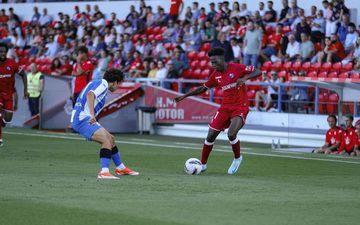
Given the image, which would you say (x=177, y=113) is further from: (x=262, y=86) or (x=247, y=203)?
(x=247, y=203)

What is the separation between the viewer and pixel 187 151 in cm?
2173

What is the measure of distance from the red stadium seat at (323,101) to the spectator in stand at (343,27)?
117 inches

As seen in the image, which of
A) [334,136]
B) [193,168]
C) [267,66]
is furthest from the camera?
[267,66]

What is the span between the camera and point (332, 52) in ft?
89.7

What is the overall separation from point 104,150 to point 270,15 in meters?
17.1

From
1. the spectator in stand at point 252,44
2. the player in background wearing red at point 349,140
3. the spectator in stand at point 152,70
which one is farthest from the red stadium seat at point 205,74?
the player in background wearing red at point 349,140

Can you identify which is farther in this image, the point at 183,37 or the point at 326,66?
the point at 183,37

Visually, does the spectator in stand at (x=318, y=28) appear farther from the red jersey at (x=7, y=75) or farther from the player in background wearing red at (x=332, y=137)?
the red jersey at (x=7, y=75)

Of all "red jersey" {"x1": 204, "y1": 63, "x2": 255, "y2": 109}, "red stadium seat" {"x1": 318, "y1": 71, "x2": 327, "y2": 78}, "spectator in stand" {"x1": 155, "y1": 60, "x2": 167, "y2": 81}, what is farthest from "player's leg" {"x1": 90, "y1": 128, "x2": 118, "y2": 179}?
"spectator in stand" {"x1": 155, "y1": 60, "x2": 167, "y2": 81}

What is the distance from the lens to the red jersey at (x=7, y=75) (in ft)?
72.9

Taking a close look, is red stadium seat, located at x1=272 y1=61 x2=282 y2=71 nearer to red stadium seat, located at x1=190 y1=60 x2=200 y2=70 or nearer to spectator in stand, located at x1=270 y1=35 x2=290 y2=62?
spectator in stand, located at x1=270 y1=35 x2=290 y2=62

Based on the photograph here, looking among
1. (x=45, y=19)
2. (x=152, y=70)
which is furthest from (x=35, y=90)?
(x=45, y=19)

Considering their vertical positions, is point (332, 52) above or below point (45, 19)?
below

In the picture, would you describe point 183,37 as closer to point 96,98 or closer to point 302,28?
point 302,28
